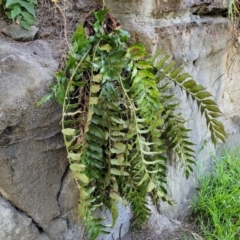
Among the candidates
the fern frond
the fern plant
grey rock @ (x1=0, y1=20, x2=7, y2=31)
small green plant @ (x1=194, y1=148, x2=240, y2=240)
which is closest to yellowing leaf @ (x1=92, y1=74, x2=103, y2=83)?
the fern plant

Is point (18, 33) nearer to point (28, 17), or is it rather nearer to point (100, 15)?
point (28, 17)

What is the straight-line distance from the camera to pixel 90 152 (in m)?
0.88

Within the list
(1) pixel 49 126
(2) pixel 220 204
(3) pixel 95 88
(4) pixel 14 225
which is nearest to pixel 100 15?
(3) pixel 95 88

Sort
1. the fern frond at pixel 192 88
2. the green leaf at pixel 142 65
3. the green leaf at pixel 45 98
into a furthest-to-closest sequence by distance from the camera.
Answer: the fern frond at pixel 192 88 → the green leaf at pixel 142 65 → the green leaf at pixel 45 98

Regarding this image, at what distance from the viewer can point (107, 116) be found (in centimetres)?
88

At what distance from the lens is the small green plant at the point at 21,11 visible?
3.16 feet

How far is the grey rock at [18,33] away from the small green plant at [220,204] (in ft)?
2.72

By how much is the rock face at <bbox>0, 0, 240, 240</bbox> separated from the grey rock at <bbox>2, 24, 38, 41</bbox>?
0.08 feet

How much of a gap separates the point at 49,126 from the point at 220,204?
0.76m

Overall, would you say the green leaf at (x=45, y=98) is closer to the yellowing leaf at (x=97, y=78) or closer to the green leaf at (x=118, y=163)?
the yellowing leaf at (x=97, y=78)

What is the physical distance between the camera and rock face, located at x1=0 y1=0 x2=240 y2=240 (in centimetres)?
84

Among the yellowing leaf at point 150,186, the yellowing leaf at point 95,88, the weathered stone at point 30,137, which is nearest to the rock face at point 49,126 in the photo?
the weathered stone at point 30,137

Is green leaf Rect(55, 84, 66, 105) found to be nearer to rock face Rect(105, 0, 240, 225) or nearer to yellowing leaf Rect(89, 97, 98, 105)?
yellowing leaf Rect(89, 97, 98, 105)

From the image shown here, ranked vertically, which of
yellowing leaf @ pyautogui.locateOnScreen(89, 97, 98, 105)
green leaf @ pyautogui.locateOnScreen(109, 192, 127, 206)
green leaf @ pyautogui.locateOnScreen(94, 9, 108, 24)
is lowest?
green leaf @ pyautogui.locateOnScreen(109, 192, 127, 206)
